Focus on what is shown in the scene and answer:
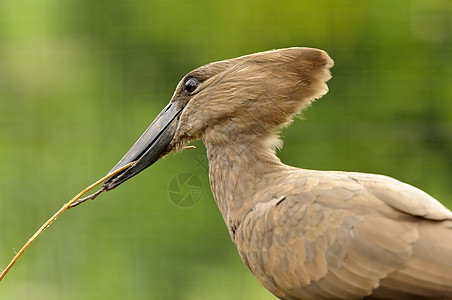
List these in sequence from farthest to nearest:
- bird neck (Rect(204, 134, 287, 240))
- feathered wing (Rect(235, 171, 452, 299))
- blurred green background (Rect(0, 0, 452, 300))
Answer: blurred green background (Rect(0, 0, 452, 300)), bird neck (Rect(204, 134, 287, 240)), feathered wing (Rect(235, 171, 452, 299))

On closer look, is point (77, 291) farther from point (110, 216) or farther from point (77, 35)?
point (77, 35)

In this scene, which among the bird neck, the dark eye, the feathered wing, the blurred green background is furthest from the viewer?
the blurred green background

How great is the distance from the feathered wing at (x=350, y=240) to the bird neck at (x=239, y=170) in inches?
3.2

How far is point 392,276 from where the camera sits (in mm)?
1284

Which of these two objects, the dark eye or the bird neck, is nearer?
the bird neck

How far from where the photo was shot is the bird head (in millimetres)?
1657

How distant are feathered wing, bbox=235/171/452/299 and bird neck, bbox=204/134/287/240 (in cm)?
8

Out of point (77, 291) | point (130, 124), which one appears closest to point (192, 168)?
point (130, 124)

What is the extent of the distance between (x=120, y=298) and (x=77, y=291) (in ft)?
0.62

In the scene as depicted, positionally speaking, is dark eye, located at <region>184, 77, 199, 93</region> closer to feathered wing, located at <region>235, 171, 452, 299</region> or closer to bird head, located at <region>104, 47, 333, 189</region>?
bird head, located at <region>104, 47, 333, 189</region>

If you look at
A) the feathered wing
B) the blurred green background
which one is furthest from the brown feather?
the blurred green background

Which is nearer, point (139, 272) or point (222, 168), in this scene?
point (222, 168)

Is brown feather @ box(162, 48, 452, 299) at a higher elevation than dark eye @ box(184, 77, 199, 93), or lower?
lower

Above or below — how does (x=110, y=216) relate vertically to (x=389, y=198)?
below
